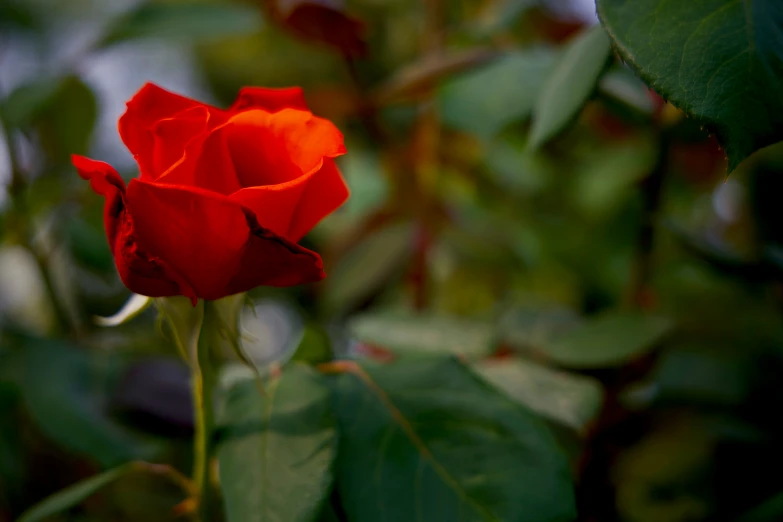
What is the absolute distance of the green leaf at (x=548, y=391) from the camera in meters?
0.42

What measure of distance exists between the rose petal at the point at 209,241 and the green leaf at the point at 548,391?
0.23 metres

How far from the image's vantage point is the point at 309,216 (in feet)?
1.01

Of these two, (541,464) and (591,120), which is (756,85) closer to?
(541,464)

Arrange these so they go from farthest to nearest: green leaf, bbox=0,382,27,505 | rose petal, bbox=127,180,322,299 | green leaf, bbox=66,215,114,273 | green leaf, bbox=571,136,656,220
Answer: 1. green leaf, bbox=571,136,656,220
2. green leaf, bbox=66,215,114,273
3. green leaf, bbox=0,382,27,505
4. rose petal, bbox=127,180,322,299

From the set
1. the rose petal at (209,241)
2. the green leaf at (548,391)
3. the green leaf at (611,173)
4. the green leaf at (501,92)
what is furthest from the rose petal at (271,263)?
the green leaf at (611,173)

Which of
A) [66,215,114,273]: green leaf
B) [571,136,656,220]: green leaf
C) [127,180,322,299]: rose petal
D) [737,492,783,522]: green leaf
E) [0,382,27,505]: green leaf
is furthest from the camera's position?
[571,136,656,220]: green leaf

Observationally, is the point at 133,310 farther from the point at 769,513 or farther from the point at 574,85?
the point at 769,513

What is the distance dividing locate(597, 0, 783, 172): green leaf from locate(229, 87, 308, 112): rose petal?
0.55ft

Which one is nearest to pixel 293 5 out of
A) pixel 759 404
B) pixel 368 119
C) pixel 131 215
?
pixel 368 119

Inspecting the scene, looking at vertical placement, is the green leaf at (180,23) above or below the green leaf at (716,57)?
below

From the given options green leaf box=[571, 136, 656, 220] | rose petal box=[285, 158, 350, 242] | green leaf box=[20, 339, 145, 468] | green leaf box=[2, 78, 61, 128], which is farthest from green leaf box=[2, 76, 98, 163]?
green leaf box=[571, 136, 656, 220]

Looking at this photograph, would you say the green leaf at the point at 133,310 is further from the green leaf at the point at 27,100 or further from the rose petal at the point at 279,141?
the green leaf at the point at 27,100

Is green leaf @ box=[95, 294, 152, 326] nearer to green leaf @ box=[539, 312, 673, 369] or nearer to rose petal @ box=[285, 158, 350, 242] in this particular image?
rose petal @ box=[285, 158, 350, 242]

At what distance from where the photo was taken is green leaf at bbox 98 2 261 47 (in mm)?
625
